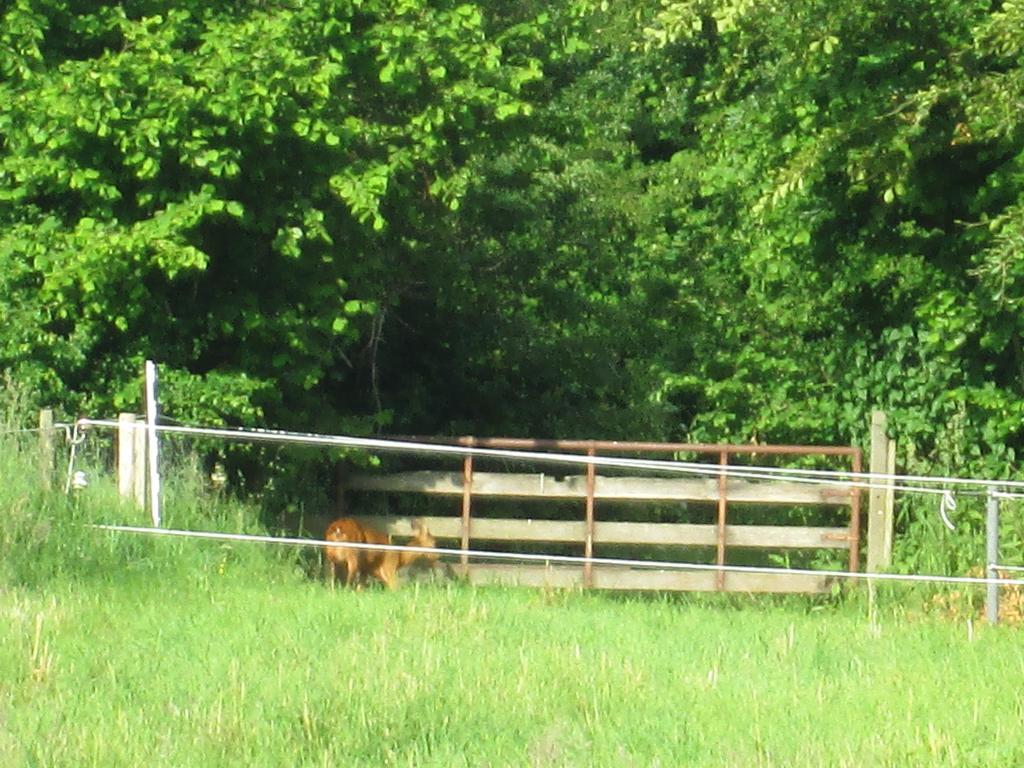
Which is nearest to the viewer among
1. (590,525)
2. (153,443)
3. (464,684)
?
(464,684)

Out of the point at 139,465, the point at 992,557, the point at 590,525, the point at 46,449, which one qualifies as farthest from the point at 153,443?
the point at 992,557

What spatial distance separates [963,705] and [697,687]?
1303mm

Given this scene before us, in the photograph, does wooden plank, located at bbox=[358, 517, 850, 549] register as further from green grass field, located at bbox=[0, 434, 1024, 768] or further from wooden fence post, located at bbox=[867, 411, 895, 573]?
green grass field, located at bbox=[0, 434, 1024, 768]

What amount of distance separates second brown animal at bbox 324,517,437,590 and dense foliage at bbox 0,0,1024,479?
1.24 m

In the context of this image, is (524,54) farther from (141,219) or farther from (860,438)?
(860,438)

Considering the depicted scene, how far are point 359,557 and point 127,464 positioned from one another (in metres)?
2.65

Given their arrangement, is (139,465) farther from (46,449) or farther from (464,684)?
(464,684)

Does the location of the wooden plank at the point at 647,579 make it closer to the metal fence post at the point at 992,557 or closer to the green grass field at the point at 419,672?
the green grass field at the point at 419,672

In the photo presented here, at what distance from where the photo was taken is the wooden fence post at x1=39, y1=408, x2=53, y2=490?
469 inches

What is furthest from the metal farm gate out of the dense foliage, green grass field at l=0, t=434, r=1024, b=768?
green grass field at l=0, t=434, r=1024, b=768

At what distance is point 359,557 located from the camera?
14609 mm

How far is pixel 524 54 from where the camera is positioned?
15008 millimetres

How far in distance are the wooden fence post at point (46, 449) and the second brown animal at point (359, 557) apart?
283cm

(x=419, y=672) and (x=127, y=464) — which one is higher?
(x=127, y=464)
